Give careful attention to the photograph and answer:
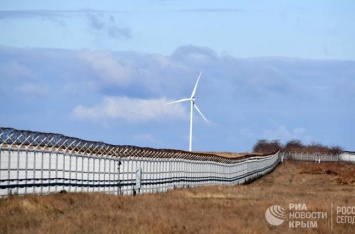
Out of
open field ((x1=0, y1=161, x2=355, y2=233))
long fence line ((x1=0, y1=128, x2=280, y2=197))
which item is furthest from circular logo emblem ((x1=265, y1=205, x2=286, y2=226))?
long fence line ((x1=0, y1=128, x2=280, y2=197))

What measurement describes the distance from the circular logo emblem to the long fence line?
1165 cm

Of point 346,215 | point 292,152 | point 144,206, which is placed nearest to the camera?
point 346,215

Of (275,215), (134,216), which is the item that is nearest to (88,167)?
(275,215)

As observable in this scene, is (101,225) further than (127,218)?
No

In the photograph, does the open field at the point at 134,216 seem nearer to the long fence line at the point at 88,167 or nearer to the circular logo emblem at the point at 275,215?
the circular logo emblem at the point at 275,215

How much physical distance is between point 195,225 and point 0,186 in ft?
48.9

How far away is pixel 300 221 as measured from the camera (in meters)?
37.8

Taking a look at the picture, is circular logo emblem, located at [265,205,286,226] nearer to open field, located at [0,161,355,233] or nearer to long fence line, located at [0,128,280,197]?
open field, located at [0,161,355,233]

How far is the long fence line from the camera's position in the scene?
155 feet

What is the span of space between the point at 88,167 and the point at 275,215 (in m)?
24.2

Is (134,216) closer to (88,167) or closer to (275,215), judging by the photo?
(275,215)

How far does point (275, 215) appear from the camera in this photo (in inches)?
1577

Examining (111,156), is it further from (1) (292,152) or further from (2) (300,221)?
(1) (292,152)

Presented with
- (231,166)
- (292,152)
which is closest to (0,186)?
(231,166)
